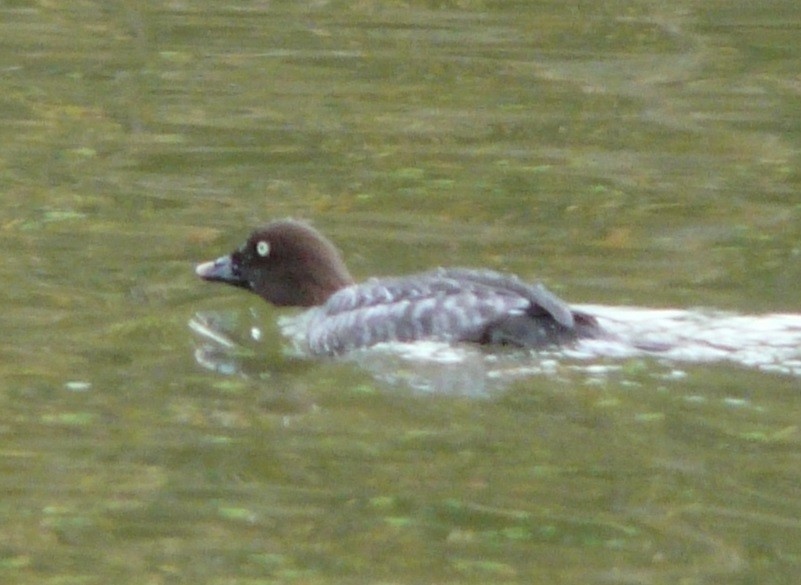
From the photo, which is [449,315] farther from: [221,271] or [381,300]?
[221,271]

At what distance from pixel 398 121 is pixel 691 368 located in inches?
241

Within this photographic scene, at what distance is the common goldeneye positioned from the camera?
1016 cm

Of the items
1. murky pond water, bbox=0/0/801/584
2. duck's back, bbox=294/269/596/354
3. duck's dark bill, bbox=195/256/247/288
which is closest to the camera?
murky pond water, bbox=0/0/801/584

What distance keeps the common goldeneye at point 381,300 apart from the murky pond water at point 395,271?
22 centimetres

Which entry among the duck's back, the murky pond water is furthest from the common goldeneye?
the murky pond water

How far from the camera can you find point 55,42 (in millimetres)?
18062

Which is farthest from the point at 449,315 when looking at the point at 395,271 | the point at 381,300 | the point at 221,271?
the point at 395,271

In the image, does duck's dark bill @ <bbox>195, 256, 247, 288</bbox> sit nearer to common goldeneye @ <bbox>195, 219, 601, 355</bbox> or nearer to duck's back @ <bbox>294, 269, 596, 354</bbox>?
common goldeneye @ <bbox>195, 219, 601, 355</bbox>

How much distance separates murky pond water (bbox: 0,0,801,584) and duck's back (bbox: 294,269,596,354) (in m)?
0.23

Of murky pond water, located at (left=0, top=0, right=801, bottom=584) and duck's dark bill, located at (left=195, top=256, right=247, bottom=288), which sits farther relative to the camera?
duck's dark bill, located at (left=195, top=256, right=247, bottom=288)

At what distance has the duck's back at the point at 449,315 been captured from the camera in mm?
10125

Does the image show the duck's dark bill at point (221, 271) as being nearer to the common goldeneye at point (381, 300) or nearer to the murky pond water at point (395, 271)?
the common goldeneye at point (381, 300)

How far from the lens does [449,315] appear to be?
A: 33.9 feet

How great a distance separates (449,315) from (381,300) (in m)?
0.46
